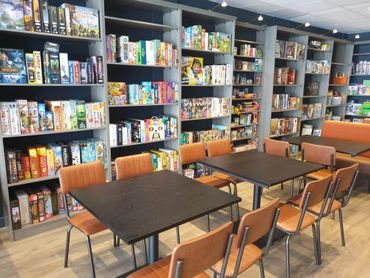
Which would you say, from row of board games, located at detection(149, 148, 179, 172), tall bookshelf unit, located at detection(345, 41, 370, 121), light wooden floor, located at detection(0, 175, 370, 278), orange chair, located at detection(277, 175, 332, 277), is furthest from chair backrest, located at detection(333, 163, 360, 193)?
tall bookshelf unit, located at detection(345, 41, 370, 121)

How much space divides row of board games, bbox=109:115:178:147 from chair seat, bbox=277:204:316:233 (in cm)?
175

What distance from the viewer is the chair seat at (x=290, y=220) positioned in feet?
6.88

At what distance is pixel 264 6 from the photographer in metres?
4.41

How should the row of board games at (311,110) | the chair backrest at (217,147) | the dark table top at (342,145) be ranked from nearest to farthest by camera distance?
1. the chair backrest at (217,147)
2. the dark table top at (342,145)
3. the row of board games at (311,110)

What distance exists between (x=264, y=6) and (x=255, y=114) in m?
1.72

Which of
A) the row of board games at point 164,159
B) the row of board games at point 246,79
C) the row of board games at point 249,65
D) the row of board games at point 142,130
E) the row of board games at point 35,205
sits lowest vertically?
the row of board games at point 35,205

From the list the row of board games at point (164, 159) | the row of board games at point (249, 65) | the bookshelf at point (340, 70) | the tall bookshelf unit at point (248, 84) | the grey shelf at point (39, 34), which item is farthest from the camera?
the bookshelf at point (340, 70)

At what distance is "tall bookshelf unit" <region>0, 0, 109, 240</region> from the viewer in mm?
2627

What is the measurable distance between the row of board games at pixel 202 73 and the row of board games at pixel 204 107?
9.6 inches

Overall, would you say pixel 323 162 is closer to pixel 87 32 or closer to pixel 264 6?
pixel 264 6

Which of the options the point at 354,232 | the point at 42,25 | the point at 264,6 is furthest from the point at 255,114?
the point at 42,25

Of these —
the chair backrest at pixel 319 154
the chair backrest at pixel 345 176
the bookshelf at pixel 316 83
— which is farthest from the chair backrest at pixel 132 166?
the bookshelf at pixel 316 83

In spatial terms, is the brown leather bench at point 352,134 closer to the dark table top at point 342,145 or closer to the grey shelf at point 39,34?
the dark table top at point 342,145

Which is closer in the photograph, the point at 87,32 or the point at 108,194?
the point at 108,194
